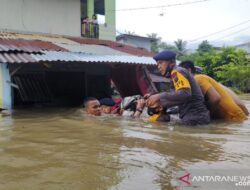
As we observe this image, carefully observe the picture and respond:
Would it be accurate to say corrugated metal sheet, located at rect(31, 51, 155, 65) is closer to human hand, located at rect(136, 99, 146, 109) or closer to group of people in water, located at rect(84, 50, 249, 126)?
human hand, located at rect(136, 99, 146, 109)

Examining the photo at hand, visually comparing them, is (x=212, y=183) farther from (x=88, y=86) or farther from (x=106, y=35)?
(x=106, y=35)

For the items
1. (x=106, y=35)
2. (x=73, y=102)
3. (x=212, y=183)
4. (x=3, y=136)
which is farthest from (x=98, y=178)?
(x=106, y=35)

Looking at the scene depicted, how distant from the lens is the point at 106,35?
67.7ft

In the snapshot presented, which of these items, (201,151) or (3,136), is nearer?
(201,151)

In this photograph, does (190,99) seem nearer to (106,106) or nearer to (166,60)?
(166,60)

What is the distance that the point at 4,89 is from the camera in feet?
31.5

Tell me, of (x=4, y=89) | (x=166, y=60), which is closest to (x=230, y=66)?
(x=4, y=89)

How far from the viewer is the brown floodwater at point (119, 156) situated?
10.0ft

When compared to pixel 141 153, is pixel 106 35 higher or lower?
higher

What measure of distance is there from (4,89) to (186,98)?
5464 millimetres

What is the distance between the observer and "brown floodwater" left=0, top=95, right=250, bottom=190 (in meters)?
3.06

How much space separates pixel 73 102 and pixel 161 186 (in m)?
10.5

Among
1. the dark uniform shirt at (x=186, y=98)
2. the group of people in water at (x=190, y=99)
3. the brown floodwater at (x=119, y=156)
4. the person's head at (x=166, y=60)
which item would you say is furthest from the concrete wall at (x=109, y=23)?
the brown floodwater at (x=119, y=156)

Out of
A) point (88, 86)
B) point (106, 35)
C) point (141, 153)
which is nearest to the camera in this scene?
point (141, 153)
